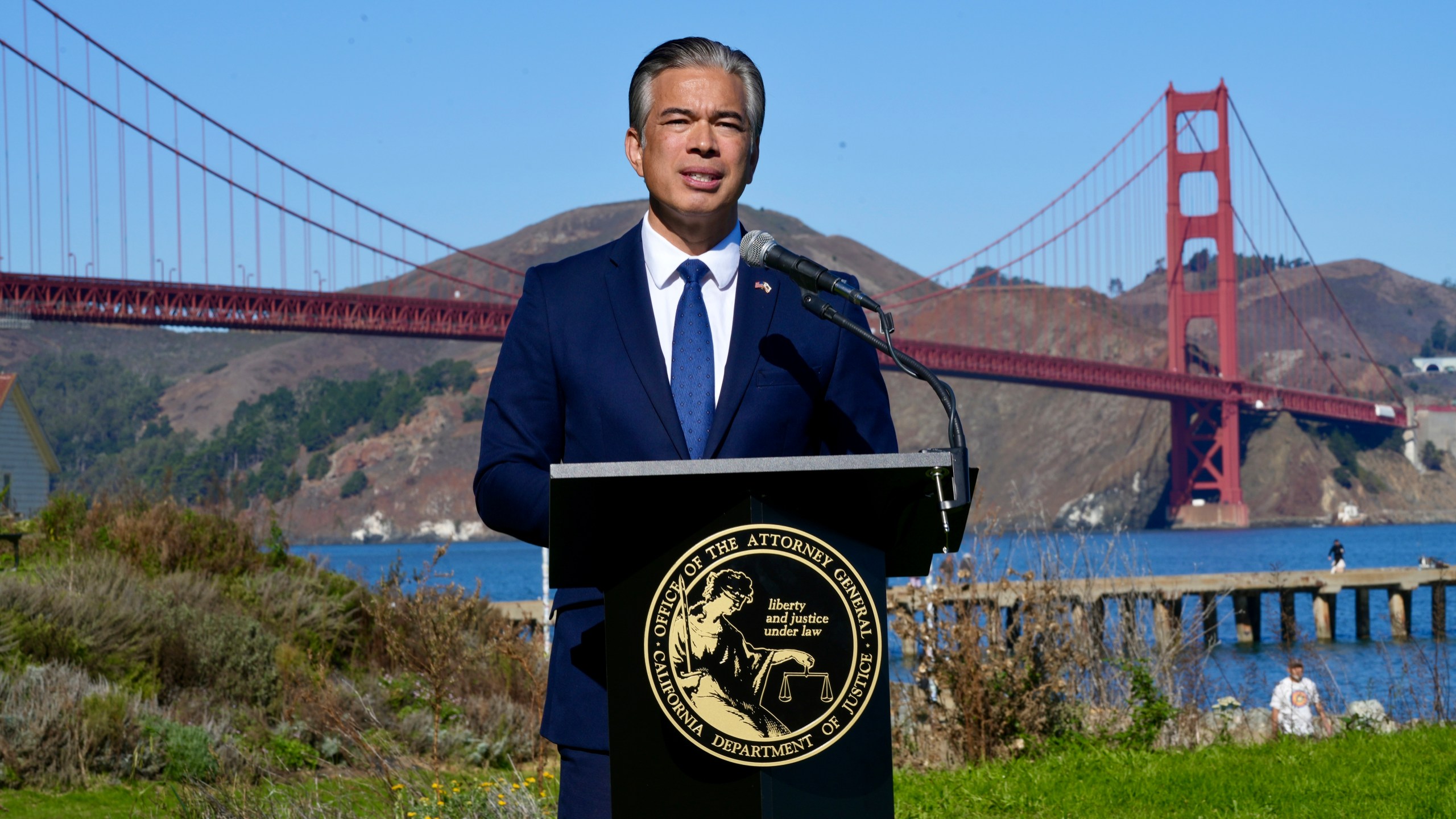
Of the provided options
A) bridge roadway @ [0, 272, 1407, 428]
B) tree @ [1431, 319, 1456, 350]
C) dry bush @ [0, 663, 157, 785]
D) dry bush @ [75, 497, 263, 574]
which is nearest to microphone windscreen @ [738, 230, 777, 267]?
dry bush @ [0, 663, 157, 785]

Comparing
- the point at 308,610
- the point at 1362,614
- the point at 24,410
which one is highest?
the point at 24,410

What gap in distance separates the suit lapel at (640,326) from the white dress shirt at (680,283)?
0.08 ft

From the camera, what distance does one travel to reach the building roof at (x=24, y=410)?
31484 millimetres

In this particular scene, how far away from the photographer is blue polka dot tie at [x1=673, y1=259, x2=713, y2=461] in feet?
8.04

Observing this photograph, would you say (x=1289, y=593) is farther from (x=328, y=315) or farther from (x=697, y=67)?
(x=697, y=67)

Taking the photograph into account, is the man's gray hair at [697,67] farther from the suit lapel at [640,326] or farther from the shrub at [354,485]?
the shrub at [354,485]

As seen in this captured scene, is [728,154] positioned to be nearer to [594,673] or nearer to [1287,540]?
[594,673]

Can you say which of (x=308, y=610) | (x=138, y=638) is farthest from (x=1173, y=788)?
(x=308, y=610)

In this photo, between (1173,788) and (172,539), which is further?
(172,539)

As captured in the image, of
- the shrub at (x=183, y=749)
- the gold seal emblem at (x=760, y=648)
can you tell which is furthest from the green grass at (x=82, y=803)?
the gold seal emblem at (x=760, y=648)

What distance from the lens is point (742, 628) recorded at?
1974 mm

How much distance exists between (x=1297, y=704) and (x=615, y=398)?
36.3ft

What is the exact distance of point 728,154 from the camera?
252cm

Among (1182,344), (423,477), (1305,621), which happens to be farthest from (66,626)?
(423,477)
